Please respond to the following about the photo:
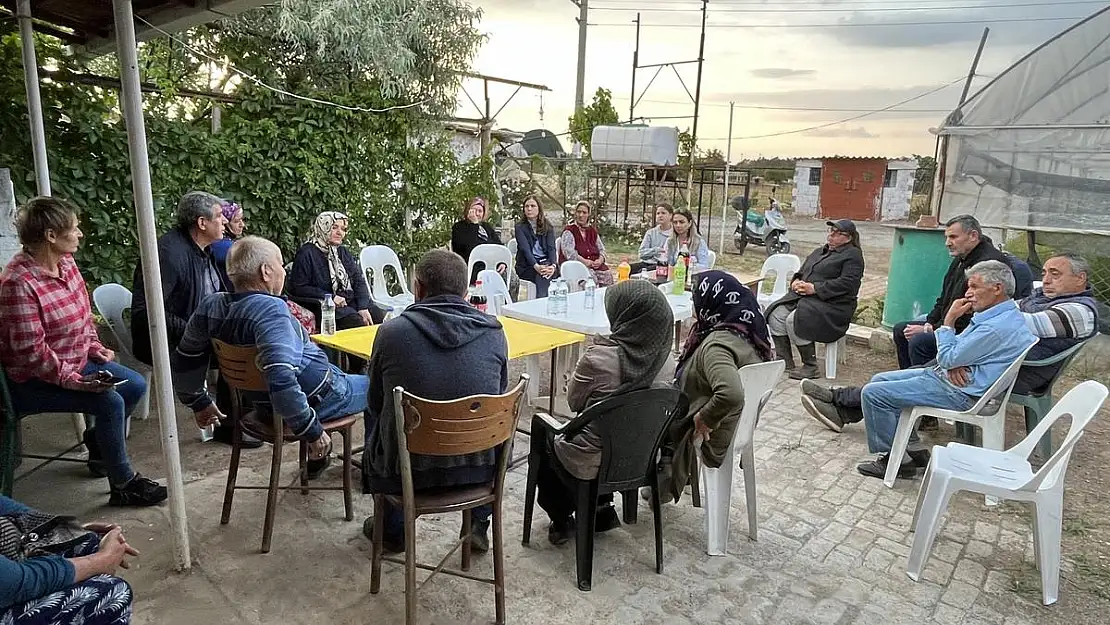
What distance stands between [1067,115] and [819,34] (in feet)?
18.7

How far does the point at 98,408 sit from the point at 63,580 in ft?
4.95

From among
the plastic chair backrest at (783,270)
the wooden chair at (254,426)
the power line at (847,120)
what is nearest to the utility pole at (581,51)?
the power line at (847,120)

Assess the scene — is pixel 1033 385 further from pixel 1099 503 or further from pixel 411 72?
pixel 411 72

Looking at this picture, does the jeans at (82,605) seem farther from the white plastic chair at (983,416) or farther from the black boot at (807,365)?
the black boot at (807,365)

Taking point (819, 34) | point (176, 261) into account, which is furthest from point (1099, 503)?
point (819, 34)

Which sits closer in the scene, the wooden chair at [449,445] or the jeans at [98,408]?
the wooden chair at [449,445]

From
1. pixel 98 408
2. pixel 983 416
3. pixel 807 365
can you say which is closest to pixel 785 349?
pixel 807 365

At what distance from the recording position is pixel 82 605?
1.60 meters

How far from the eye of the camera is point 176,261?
10.9 feet

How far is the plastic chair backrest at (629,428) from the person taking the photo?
2334 millimetres

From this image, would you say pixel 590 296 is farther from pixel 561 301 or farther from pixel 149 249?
pixel 149 249

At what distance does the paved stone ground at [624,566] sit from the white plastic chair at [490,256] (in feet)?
9.27

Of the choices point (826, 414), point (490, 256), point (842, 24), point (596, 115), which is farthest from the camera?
point (596, 115)

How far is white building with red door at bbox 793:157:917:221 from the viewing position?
18.0m
